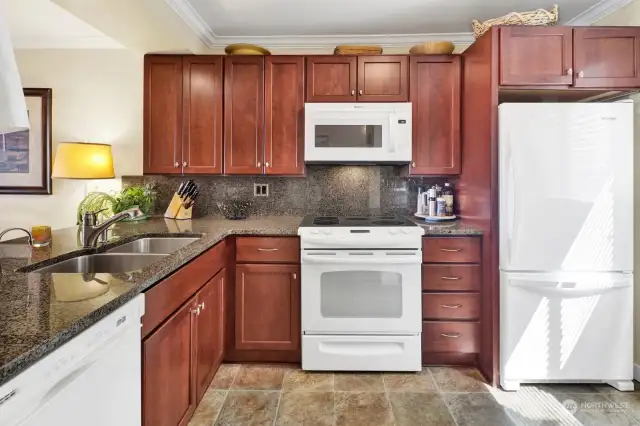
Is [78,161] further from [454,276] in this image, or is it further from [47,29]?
[454,276]

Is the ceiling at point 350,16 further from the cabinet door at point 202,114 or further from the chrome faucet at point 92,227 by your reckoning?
the chrome faucet at point 92,227

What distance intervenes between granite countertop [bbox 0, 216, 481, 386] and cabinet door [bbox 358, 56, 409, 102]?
1482mm

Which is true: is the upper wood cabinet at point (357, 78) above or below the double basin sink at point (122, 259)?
above

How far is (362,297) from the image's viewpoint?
2449mm

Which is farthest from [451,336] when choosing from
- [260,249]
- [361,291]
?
[260,249]

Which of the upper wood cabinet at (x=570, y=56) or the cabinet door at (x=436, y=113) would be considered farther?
the cabinet door at (x=436, y=113)

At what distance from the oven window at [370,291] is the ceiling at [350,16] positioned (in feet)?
5.93

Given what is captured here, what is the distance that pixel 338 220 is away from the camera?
2834 mm

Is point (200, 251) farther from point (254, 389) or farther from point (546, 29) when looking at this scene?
point (546, 29)

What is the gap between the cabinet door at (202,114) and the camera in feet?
9.40

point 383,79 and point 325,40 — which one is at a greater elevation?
point 325,40

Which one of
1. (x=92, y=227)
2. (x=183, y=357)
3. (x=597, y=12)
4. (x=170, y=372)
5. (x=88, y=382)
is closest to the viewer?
(x=88, y=382)

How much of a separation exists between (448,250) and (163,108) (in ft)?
7.37

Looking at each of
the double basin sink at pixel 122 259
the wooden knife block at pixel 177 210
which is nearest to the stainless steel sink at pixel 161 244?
the double basin sink at pixel 122 259
